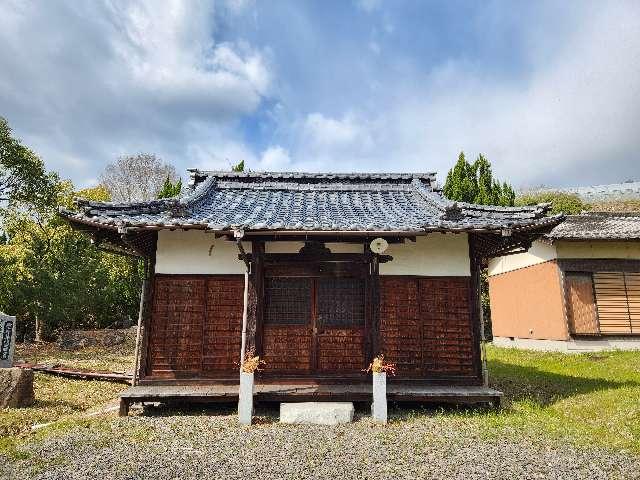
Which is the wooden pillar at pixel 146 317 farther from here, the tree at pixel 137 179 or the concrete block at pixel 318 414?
the tree at pixel 137 179

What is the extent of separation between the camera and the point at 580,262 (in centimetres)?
1559

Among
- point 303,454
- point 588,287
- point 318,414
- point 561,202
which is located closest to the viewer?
point 303,454

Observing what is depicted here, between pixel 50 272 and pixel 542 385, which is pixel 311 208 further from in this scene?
pixel 50 272

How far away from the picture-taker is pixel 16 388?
835 cm

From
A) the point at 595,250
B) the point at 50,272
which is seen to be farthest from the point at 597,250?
the point at 50,272

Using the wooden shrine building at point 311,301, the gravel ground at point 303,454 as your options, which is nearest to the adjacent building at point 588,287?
the wooden shrine building at point 311,301

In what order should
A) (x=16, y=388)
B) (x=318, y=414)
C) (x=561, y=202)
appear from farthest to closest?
(x=561, y=202) → (x=16, y=388) → (x=318, y=414)

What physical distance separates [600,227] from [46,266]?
933 inches

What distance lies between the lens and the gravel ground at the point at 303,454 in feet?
16.8

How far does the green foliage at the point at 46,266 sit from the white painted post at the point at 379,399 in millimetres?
16035

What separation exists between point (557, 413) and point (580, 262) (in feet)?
31.4

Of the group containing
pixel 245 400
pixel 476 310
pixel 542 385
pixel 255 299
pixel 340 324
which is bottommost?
pixel 542 385

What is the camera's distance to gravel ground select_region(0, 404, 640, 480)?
511 centimetres

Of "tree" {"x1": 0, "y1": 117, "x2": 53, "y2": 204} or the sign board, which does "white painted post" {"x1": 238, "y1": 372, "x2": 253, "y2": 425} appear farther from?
"tree" {"x1": 0, "y1": 117, "x2": 53, "y2": 204}
